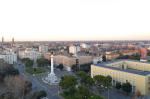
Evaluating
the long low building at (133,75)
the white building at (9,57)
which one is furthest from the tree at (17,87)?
the white building at (9,57)

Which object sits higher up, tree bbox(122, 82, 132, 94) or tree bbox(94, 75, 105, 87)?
tree bbox(94, 75, 105, 87)

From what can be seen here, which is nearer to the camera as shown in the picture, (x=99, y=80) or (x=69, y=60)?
(x=99, y=80)

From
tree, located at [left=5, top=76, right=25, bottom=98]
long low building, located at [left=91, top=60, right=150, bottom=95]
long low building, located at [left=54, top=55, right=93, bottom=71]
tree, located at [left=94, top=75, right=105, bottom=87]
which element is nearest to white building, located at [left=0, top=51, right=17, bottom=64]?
long low building, located at [left=54, top=55, right=93, bottom=71]

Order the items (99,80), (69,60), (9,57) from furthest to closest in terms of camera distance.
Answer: (9,57), (69,60), (99,80)

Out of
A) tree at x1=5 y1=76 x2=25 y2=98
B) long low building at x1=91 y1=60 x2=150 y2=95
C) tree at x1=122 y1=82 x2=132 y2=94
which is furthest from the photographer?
long low building at x1=91 y1=60 x2=150 y2=95

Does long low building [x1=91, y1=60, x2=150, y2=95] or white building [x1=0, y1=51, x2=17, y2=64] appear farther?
white building [x1=0, y1=51, x2=17, y2=64]

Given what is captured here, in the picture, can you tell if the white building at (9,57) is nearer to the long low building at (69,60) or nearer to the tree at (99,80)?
the long low building at (69,60)

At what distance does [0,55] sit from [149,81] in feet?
123

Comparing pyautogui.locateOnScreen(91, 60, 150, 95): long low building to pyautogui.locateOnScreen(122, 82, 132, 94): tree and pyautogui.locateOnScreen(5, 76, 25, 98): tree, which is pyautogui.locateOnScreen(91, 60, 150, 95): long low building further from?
pyautogui.locateOnScreen(5, 76, 25, 98): tree

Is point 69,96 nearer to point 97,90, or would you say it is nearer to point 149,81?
Answer: point 97,90

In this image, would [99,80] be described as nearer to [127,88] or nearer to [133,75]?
[127,88]

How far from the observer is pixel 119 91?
903 inches

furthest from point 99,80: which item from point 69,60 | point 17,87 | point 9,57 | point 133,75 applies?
point 9,57

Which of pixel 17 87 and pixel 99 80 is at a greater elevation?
pixel 99 80
